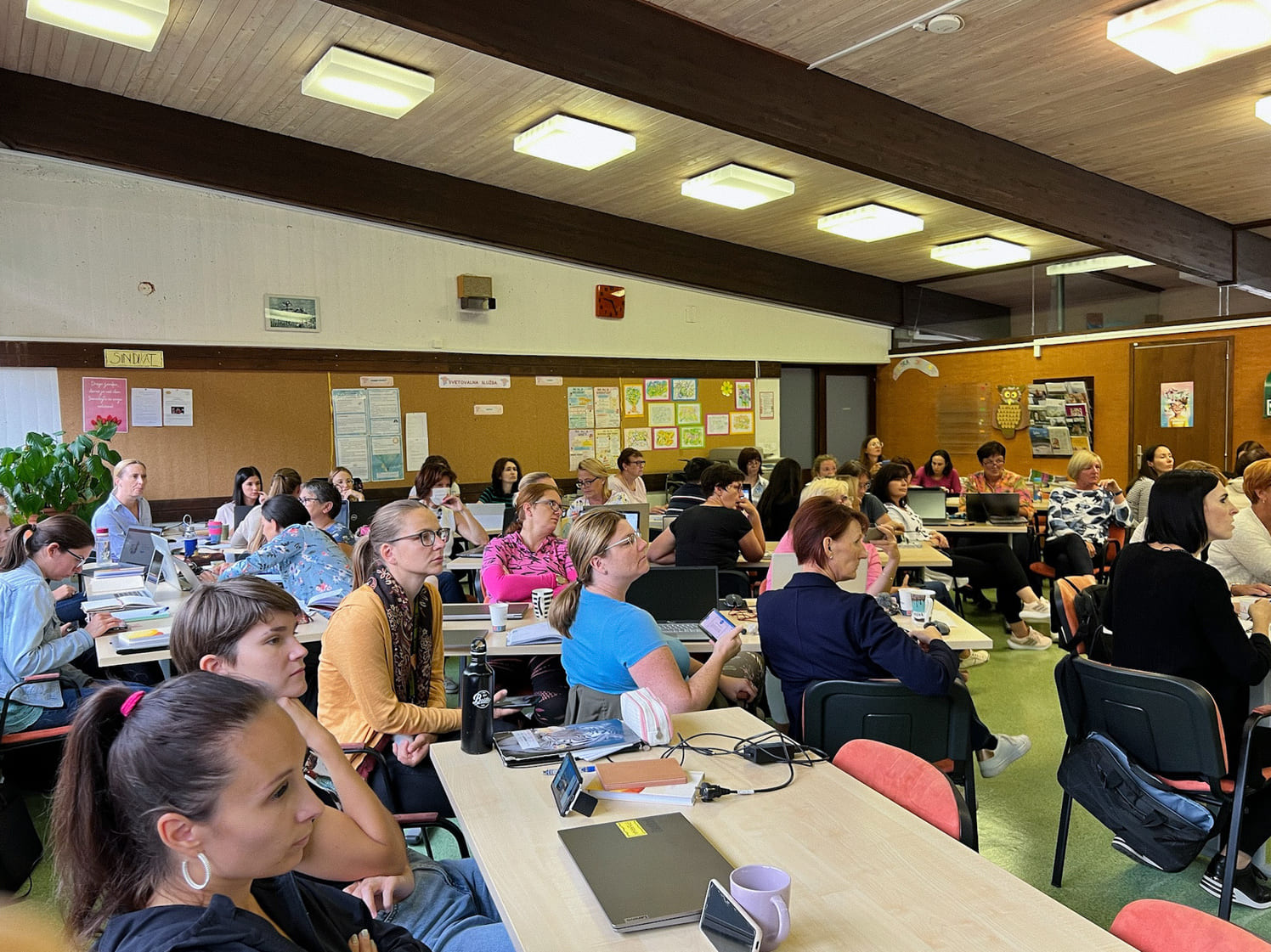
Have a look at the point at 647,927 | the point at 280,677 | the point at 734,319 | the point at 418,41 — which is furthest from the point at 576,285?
the point at 647,927

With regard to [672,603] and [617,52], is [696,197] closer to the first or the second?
[617,52]

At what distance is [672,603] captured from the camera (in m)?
4.20

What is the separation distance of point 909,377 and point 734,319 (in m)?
2.56

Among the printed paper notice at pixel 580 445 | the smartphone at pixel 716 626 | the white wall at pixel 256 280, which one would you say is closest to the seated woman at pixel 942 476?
the white wall at pixel 256 280

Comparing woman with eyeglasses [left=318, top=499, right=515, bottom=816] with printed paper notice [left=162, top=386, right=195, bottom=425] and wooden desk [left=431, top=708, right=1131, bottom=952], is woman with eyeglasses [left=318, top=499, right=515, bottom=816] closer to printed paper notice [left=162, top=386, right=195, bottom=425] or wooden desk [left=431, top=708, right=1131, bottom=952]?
wooden desk [left=431, top=708, right=1131, bottom=952]

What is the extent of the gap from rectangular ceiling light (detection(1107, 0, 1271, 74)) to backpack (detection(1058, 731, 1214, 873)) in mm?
3317

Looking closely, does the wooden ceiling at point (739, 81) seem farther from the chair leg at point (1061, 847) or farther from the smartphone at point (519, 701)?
the chair leg at point (1061, 847)

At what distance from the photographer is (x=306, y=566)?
4.54m

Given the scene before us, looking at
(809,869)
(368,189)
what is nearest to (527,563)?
(809,869)

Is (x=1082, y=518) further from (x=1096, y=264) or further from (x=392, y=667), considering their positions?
(x=392, y=667)

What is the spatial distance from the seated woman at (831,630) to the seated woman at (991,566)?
3460 mm

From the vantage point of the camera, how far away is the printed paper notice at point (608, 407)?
951 cm

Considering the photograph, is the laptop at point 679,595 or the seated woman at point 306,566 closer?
the laptop at point 679,595

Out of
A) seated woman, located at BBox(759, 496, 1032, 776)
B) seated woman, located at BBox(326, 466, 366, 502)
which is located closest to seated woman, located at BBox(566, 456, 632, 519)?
seated woman, located at BBox(326, 466, 366, 502)
